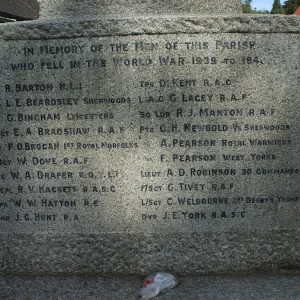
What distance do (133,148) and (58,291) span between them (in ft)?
3.08

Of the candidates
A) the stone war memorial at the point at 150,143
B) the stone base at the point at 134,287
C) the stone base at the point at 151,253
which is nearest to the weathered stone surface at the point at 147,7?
the stone war memorial at the point at 150,143

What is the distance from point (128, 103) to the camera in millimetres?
2236

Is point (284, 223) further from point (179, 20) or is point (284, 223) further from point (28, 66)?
point (28, 66)

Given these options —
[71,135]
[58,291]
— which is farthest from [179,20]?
[58,291]

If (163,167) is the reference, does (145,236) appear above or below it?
below

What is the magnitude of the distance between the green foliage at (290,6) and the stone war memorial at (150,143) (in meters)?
42.4

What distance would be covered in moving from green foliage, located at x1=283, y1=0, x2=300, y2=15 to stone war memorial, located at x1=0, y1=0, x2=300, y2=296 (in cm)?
4239

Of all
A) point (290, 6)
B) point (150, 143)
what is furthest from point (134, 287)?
point (290, 6)

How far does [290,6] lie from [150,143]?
45.8 m

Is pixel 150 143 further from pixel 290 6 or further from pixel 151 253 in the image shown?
pixel 290 6

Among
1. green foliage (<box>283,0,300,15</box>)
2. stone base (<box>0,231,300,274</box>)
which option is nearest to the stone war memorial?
stone base (<box>0,231,300,274</box>)

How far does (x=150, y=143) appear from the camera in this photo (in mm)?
2262

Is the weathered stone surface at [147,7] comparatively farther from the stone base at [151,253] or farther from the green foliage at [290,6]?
the green foliage at [290,6]

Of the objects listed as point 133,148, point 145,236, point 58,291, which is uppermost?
point 133,148
